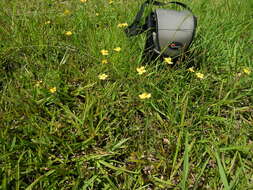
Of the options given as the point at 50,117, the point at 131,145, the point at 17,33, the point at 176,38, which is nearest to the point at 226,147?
the point at 131,145

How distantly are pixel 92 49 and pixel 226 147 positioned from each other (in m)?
1.02

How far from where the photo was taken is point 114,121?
3.53 ft

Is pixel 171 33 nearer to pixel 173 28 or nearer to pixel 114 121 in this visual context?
pixel 173 28

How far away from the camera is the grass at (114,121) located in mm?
880

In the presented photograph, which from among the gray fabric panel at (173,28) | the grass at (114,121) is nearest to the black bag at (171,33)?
the gray fabric panel at (173,28)

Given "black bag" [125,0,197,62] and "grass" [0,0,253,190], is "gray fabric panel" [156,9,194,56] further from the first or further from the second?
"grass" [0,0,253,190]

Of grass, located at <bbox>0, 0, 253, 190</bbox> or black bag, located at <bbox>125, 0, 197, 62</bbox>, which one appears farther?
black bag, located at <bbox>125, 0, 197, 62</bbox>

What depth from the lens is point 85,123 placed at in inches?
41.4

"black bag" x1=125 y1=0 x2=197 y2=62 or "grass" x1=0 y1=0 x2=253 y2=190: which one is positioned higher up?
"black bag" x1=125 y1=0 x2=197 y2=62

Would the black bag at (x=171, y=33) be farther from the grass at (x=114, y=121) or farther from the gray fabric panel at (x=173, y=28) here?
the grass at (x=114, y=121)

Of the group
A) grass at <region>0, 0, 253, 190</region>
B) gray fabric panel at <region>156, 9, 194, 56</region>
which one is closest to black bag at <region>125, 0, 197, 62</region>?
gray fabric panel at <region>156, 9, 194, 56</region>

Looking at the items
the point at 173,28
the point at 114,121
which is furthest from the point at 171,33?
the point at 114,121

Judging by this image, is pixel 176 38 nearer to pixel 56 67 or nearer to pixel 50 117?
pixel 56 67

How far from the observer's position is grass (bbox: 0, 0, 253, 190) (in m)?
0.88
